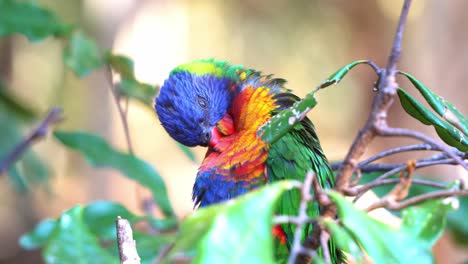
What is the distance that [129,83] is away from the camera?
156cm

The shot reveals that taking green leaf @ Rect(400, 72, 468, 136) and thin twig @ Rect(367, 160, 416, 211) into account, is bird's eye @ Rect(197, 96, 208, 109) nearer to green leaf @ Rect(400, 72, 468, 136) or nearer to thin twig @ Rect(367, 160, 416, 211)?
green leaf @ Rect(400, 72, 468, 136)

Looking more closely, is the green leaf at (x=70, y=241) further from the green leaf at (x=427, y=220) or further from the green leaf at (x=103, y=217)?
the green leaf at (x=103, y=217)

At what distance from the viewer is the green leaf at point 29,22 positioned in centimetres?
157

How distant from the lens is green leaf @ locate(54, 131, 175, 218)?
153cm

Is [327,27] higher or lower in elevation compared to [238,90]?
lower

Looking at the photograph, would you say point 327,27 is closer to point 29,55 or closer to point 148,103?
point 29,55

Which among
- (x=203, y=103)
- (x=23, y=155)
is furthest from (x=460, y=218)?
(x=23, y=155)

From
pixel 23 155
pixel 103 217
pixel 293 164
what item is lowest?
pixel 23 155

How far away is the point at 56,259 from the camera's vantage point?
2.32 ft

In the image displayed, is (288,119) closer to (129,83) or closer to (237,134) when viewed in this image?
(237,134)

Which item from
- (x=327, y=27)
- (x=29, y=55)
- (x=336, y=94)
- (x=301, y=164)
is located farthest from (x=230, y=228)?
(x=336, y=94)

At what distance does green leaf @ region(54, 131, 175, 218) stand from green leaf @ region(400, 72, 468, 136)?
913 millimetres

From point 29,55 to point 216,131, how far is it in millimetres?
3742

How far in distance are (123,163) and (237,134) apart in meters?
0.36
